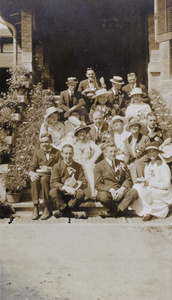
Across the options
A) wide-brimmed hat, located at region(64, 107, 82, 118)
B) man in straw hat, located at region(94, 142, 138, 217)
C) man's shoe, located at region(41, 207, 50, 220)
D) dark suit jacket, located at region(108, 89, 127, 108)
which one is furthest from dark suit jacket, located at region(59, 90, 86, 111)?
man's shoe, located at region(41, 207, 50, 220)

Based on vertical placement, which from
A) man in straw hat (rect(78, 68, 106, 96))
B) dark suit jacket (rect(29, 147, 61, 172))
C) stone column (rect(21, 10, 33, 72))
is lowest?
dark suit jacket (rect(29, 147, 61, 172))

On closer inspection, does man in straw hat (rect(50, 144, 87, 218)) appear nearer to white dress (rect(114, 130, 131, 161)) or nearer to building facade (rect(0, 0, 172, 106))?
white dress (rect(114, 130, 131, 161))

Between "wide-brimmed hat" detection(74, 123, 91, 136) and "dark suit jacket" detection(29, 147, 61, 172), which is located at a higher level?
"wide-brimmed hat" detection(74, 123, 91, 136)

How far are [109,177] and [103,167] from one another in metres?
0.21

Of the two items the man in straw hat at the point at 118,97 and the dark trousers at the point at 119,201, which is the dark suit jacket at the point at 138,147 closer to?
the dark trousers at the point at 119,201

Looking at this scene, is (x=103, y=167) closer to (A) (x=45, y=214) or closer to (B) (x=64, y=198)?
(B) (x=64, y=198)

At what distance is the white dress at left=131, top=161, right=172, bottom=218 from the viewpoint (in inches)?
232

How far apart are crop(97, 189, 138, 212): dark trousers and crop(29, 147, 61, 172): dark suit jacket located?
1065mm

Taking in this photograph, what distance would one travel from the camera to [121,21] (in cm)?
1047

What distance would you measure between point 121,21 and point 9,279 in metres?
8.65

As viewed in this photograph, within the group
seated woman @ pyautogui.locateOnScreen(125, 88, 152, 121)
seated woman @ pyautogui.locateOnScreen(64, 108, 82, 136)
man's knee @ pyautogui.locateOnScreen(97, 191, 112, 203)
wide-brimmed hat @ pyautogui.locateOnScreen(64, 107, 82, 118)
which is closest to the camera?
man's knee @ pyautogui.locateOnScreen(97, 191, 112, 203)

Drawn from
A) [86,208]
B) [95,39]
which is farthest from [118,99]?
[95,39]

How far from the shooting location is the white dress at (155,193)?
5.90m

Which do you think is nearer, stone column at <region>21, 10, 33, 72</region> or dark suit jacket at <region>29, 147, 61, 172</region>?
dark suit jacket at <region>29, 147, 61, 172</region>
